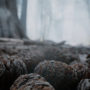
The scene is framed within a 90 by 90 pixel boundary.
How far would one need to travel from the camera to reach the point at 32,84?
47 cm

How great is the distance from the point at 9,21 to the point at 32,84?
13.5 feet

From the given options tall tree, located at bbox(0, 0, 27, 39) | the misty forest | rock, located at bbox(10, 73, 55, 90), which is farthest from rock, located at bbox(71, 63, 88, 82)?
tall tree, located at bbox(0, 0, 27, 39)

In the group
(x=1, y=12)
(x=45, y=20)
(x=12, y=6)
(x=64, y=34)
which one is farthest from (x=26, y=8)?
(x=64, y=34)

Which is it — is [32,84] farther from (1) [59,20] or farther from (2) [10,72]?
(1) [59,20]

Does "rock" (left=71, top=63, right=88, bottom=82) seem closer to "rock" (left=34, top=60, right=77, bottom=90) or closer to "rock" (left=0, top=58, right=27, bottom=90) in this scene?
"rock" (left=34, top=60, right=77, bottom=90)

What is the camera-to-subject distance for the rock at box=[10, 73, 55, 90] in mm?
447

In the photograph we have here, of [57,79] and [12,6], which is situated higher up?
[12,6]

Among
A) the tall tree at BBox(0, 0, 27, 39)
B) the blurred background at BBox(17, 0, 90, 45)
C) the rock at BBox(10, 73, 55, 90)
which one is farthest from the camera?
the blurred background at BBox(17, 0, 90, 45)

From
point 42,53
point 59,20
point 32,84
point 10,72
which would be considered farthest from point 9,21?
point 59,20

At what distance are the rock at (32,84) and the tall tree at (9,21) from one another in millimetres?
3613

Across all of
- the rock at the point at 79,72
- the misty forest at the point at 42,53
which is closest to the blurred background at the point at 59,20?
the misty forest at the point at 42,53

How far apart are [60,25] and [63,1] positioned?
2.07 metres

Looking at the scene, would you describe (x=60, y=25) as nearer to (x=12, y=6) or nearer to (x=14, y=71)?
(x=12, y=6)

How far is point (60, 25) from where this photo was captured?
1384cm
